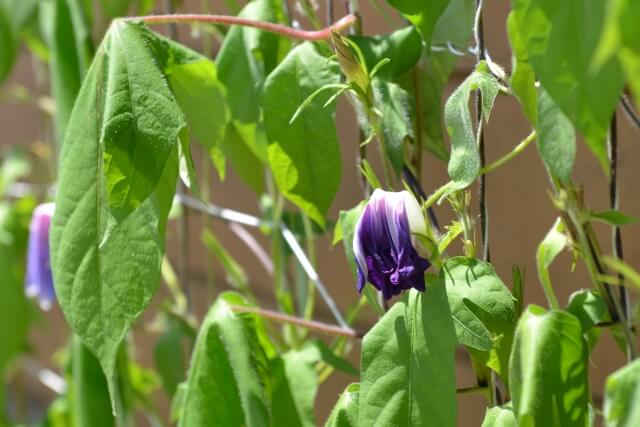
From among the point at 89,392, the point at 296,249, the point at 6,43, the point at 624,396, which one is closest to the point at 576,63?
the point at 624,396

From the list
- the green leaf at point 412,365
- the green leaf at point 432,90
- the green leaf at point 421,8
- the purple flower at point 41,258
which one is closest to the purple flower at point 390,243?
the green leaf at point 412,365

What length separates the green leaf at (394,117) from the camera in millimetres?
692

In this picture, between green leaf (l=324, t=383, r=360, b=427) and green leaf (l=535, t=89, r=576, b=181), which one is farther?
green leaf (l=324, t=383, r=360, b=427)

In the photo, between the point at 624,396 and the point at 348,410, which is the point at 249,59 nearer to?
the point at 348,410

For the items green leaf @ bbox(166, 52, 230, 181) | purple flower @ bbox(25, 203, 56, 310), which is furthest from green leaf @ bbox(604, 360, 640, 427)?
purple flower @ bbox(25, 203, 56, 310)

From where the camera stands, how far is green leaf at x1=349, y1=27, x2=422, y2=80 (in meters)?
0.75

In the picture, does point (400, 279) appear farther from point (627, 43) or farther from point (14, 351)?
point (14, 351)

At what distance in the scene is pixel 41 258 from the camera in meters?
1.25

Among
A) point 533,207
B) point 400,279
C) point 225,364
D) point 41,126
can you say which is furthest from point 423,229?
point 41,126

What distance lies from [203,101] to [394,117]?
18 cm

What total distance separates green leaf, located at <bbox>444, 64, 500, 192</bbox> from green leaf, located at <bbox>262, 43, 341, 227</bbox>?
17 cm

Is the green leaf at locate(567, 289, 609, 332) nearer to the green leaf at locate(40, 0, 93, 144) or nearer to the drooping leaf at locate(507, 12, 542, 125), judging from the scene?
the drooping leaf at locate(507, 12, 542, 125)

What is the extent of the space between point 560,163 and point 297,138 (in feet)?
0.95

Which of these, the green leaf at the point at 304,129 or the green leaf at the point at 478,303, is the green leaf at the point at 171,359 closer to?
the green leaf at the point at 304,129
